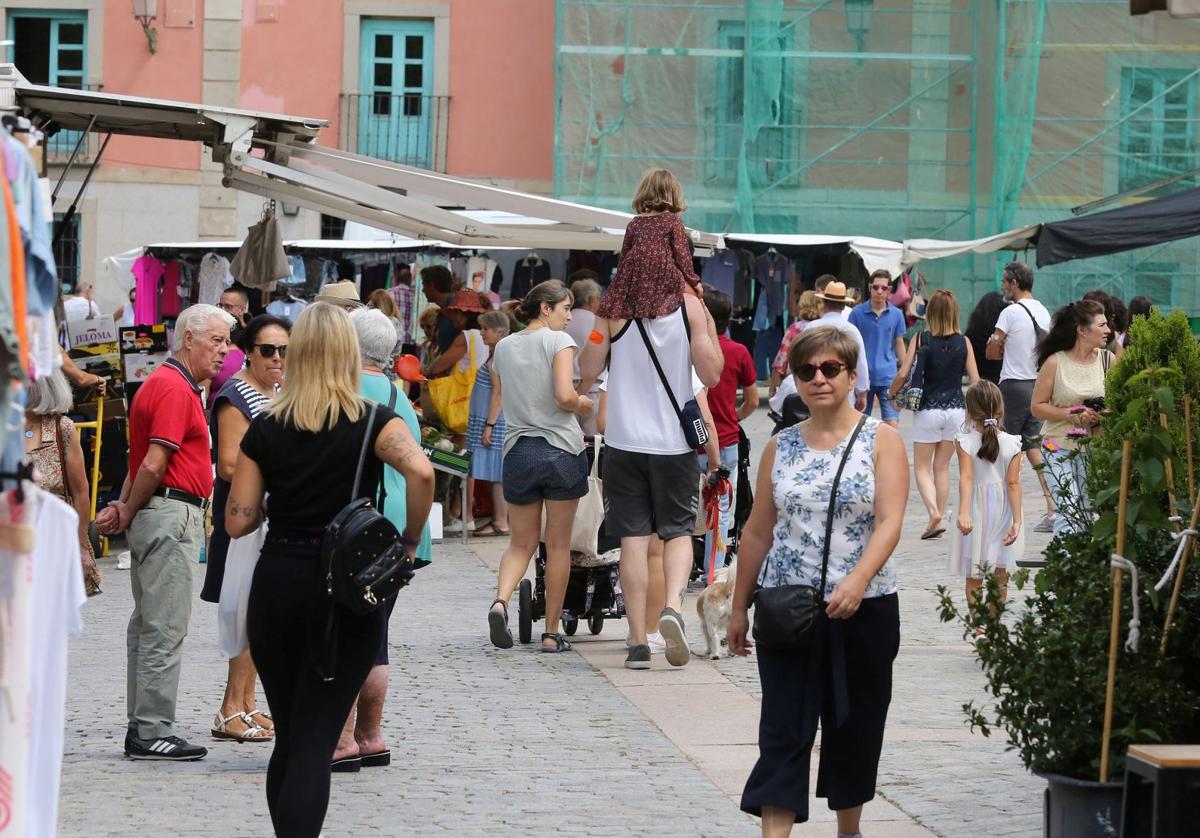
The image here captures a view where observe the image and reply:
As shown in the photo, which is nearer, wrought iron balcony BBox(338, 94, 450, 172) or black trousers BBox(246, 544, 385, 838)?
black trousers BBox(246, 544, 385, 838)

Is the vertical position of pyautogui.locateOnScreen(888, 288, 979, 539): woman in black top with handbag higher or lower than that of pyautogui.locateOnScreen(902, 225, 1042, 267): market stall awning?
lower

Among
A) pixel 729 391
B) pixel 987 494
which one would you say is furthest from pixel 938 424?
pixel 987 494

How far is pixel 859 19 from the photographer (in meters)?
30.2

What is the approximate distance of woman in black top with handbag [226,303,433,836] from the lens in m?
5.21

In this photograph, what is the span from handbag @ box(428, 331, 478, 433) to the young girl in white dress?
5.13 meters

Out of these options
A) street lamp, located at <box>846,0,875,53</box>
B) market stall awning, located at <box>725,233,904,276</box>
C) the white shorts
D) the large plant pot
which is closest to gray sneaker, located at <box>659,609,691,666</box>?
the large plant pot

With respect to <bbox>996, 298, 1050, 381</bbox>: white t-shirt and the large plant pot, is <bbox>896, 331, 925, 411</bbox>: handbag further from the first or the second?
the large plant pot

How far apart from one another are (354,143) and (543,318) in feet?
79.1

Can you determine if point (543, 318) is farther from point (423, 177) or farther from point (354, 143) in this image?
point (354, 143)

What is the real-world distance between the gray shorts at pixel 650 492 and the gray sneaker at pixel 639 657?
1.79 ft

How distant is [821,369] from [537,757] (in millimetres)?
2398

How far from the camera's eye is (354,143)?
32.9m

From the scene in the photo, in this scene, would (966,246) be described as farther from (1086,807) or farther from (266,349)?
(1086,807)

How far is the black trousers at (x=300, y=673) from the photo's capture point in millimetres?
5180
